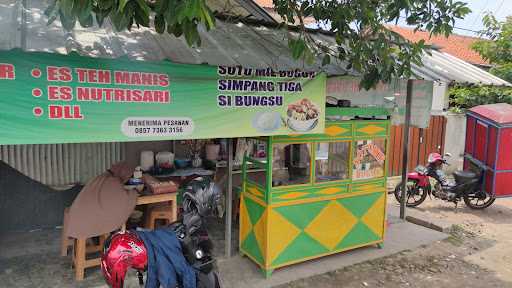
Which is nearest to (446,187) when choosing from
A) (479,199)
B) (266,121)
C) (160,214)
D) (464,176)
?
(464,176)

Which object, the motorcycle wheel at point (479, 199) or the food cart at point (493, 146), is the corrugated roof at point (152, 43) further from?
the motorcycle wheel at point (479, 199)

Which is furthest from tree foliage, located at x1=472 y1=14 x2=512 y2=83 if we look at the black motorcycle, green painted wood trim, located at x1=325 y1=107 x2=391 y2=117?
the black motorcycle

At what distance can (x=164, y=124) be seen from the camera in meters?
3.39

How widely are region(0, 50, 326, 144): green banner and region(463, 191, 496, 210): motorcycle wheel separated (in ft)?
16.3

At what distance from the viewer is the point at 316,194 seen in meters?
4.71

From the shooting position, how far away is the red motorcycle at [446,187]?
7.40 m

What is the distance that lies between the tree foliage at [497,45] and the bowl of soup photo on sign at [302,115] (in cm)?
840

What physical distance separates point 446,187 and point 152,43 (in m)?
6.48

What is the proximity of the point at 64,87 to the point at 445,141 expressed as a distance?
1018 centimetres

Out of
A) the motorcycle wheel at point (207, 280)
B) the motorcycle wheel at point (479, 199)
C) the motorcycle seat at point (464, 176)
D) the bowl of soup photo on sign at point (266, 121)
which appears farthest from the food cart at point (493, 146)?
the motorcycle wheel at point (207, 280)

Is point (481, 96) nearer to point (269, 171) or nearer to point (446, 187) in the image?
point (446, 187)

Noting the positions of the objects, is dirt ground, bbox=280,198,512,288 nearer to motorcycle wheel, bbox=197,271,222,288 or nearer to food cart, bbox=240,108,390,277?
food cart, bbox=240,108,390,277

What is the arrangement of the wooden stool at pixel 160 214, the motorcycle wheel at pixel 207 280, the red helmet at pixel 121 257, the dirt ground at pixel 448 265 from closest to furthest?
the red helmet at pixel 121 257 → the motorcycle wheel at pixel 207 280 → the dirt ground at pixel 448 265 → the wooden stool at pixel 160 214

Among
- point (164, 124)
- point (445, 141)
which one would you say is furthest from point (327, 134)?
point (445, 141)
